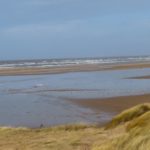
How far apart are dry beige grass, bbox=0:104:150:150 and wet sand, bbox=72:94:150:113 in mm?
7120

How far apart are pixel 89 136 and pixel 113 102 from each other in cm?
1058

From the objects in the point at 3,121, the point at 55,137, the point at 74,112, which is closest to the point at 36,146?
the point at 55,137

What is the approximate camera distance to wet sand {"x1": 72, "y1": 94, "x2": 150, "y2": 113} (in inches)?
678

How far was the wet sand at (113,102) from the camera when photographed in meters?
17.2

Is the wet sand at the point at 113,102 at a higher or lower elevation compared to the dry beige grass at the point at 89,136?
lower

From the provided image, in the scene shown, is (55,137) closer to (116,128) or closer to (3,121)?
(116,128)

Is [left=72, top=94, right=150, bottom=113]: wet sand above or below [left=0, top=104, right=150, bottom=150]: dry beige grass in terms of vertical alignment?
below

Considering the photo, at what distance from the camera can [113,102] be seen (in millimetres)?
18594

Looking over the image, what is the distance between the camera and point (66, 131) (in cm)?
918

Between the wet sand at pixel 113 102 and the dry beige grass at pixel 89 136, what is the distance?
23.4 ft

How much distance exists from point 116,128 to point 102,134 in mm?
475

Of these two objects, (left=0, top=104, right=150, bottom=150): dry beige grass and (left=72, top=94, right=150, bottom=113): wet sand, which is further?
(left=72, top=94, right=150, bottom=113): wet sand

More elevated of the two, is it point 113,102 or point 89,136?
point 89,136

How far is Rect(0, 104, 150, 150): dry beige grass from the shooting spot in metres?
6.00
